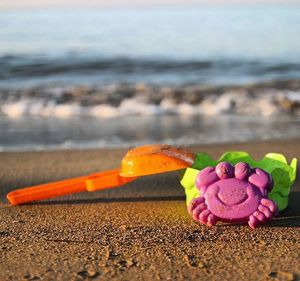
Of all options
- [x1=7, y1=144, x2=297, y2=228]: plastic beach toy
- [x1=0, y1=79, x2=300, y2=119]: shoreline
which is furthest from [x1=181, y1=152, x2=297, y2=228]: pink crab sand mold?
[x1=0, y1=79, x2=300, y2=119]: shoreline

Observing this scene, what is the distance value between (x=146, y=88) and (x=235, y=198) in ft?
18.9

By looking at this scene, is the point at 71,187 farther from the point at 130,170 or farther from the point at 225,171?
the point at 225,171

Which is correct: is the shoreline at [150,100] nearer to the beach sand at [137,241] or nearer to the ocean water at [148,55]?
the ocean water at [148,55]

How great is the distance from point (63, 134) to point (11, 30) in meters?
12.6

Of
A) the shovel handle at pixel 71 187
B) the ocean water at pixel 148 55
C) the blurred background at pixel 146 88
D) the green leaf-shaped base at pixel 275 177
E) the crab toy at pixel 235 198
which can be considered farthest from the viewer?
the ocean water at pixel 148 55

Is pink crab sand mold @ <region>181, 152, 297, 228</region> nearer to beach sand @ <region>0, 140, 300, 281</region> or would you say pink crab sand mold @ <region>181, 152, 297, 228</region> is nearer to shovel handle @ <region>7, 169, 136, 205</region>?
beach sand @ <region>0, 140, 300, 281</region>

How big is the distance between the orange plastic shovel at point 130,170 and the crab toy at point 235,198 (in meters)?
0.25

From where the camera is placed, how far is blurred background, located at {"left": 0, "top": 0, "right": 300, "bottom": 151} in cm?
541

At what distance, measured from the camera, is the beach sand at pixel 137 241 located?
85.7 inches

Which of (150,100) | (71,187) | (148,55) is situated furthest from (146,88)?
(71,187)

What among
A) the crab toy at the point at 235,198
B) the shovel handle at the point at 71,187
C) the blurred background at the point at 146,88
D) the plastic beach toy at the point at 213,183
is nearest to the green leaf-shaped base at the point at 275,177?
the plastic beach toy at the point at 213,183

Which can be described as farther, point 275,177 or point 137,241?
point 275,177

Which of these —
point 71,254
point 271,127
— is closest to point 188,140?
point 271,127

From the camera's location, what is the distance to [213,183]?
8.68ft
